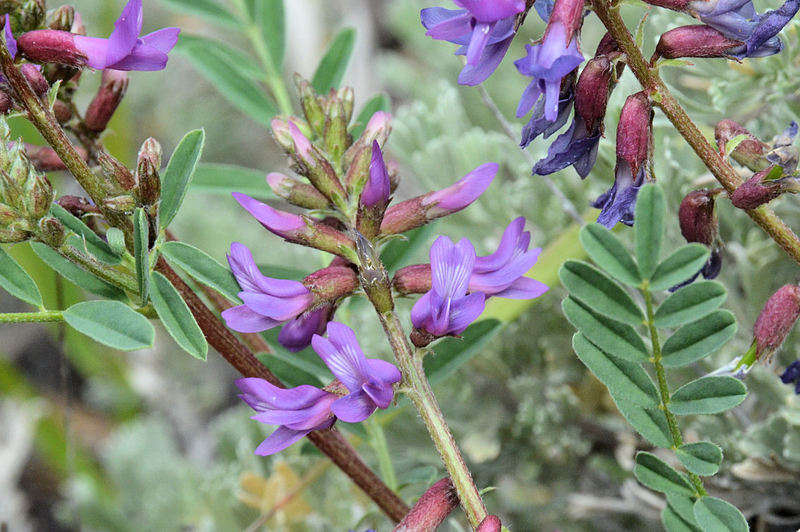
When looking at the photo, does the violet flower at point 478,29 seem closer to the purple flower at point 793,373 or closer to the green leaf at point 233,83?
the purple flower at point 793,373

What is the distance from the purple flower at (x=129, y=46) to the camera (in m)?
0.82

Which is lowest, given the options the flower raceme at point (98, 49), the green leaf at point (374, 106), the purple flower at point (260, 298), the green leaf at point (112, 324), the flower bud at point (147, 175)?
the green leaf at point (374, 106)

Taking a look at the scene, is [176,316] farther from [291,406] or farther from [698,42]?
[698,42]

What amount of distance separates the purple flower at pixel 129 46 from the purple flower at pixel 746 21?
53cm

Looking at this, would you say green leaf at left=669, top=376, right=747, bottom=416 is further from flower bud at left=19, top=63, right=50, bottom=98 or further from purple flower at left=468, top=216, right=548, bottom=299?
flower bud at left=19, top=63, right=50, bottom=98

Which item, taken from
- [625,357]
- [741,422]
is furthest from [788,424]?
[625,357]

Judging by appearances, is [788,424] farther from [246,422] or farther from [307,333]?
[246,422]

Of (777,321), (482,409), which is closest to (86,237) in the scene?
(777,321)

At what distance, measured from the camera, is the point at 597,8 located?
810mm

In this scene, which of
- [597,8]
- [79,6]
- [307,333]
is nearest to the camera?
[597,8]

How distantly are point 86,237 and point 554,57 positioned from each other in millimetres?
522

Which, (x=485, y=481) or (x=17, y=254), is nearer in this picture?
(x=485, y=481)

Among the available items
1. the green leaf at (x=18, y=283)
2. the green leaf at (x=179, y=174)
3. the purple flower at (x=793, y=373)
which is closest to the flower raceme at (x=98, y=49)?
the green leaf at (x=179, y=174)

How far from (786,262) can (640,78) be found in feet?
2.60
